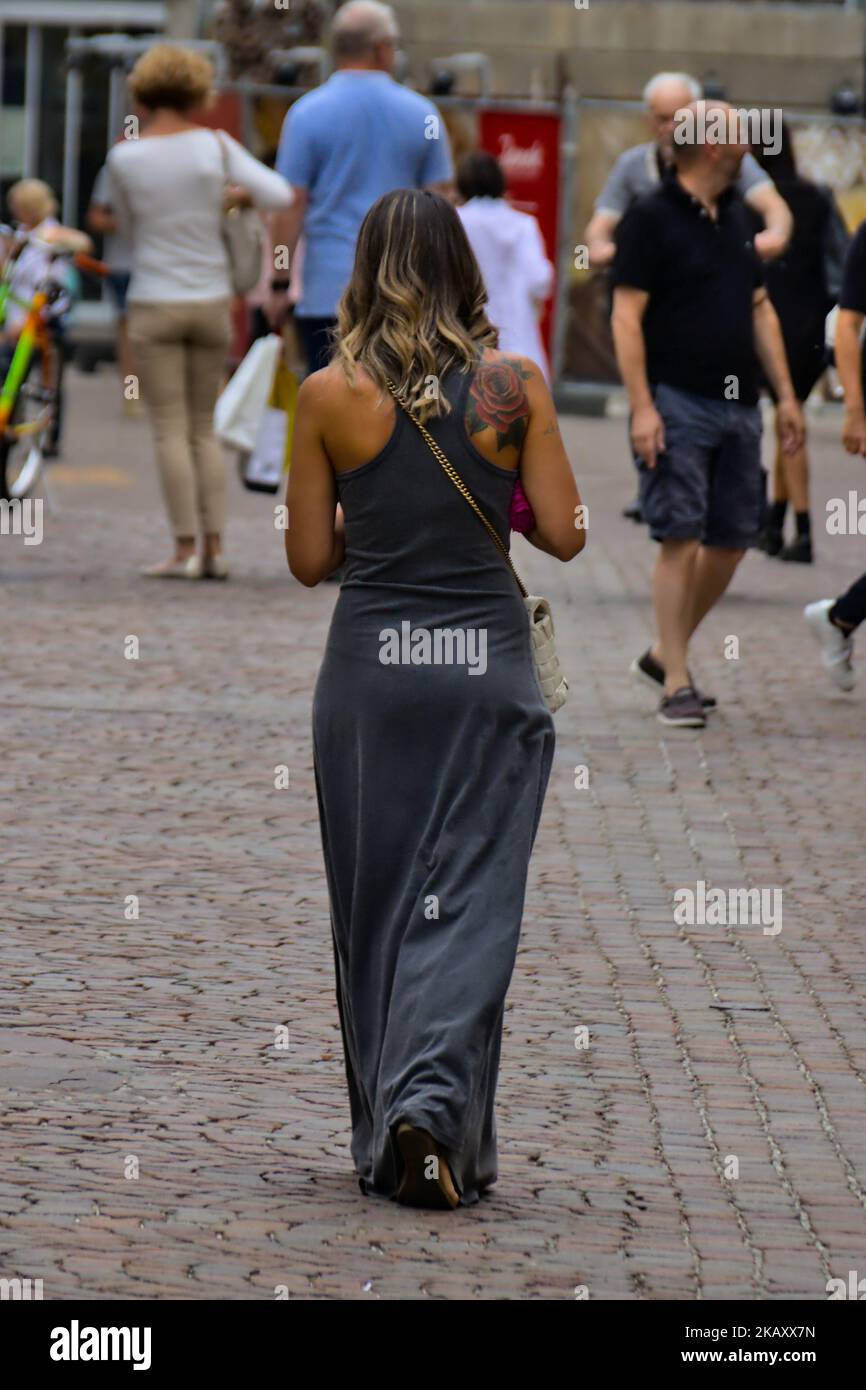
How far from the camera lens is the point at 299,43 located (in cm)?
2775

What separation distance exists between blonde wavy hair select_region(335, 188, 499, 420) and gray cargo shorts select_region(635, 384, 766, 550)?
4.60 m

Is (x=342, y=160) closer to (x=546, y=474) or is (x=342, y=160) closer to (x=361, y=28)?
(x=361, y=28)

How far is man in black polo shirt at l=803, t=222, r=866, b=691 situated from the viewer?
369 inches

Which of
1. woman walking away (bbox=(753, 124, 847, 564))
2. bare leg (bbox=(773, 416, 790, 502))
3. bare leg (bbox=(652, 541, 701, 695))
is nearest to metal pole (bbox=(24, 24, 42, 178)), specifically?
woman walking away (bbox=(753, 124, 847, 564))

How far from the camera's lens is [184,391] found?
11.9 meters

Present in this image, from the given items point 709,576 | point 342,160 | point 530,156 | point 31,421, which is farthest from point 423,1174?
point 530,156

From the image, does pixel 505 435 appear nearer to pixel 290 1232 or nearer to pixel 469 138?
pixel 290 1232

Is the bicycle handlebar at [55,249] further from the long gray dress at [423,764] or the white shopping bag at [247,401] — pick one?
the long gray dress at [423,764]

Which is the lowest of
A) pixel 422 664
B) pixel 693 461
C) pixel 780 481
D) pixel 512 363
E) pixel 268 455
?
pixel 780 481

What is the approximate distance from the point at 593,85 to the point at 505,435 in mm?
24480

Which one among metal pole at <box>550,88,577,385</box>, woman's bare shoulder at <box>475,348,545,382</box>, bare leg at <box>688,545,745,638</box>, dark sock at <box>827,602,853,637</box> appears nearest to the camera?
woman's bare shoulder at <box>475,348,545,382</box>

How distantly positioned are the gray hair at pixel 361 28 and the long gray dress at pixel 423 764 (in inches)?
303

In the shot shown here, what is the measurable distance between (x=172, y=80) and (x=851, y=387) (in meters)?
3.71

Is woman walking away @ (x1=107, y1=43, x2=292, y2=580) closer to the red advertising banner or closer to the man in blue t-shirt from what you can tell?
the man in blue t-shirt
